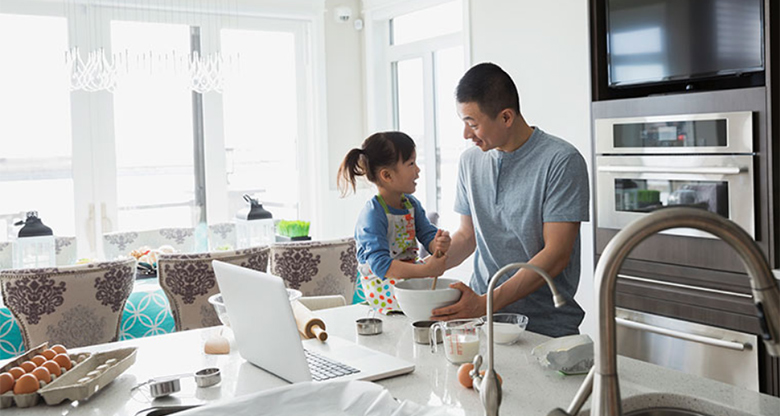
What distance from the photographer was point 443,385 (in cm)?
158

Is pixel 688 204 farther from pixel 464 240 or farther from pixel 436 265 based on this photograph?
pixel 436 265

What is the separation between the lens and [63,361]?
170 centimetres

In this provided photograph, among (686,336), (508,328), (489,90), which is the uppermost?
(489,90)

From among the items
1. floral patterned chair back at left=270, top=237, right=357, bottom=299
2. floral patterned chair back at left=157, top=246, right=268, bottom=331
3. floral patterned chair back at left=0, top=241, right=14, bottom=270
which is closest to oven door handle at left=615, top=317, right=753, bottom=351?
floral patterned chair back at left=270, top=237, right=357, bottom=299

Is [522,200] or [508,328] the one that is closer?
[508,328]

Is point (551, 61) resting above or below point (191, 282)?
above

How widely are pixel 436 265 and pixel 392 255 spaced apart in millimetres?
333

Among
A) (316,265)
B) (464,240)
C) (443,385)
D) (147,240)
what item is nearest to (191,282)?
(316,265)

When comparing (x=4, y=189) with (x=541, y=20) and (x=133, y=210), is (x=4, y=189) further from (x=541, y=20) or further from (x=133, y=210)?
(x=541, y=20)

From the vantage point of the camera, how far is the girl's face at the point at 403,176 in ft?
7.86

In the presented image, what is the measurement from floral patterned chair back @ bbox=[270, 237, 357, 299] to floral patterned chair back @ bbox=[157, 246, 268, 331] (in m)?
0.28

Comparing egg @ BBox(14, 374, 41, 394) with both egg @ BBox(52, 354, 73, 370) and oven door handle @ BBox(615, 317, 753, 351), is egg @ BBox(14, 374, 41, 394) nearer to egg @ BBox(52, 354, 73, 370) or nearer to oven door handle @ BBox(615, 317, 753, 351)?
egg @ BBox(52, 354, 73, 370)

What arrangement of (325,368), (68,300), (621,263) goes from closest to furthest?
1. (621,263)
2. (325,368)
3. (68,300)

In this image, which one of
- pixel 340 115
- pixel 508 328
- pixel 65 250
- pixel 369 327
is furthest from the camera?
pixel 340 115
